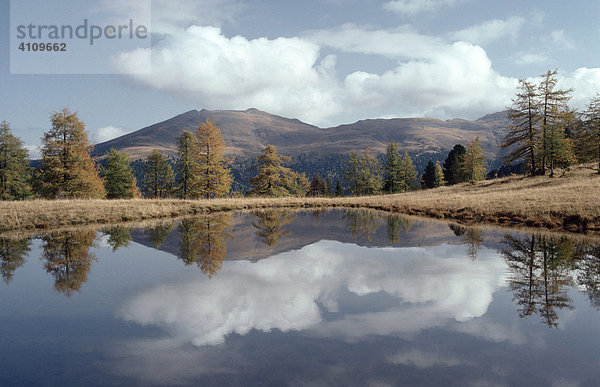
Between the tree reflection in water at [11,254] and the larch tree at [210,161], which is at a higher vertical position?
the larch tree at [210,161]

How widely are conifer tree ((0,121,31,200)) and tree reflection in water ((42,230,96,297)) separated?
39.3 meters

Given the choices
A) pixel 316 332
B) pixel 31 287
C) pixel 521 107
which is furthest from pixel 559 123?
pixel 31 287

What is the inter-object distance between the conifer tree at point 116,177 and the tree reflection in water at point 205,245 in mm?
41873

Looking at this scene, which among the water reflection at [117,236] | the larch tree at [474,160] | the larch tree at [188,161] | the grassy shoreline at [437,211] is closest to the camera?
the water reflection at [117,236]

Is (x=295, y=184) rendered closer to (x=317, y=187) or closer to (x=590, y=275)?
(x=317, y=187)

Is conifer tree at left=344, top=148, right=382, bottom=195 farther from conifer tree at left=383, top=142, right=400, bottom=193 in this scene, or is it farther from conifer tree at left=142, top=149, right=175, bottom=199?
conifer tree at left=142, top=149, right=175, bottom=199

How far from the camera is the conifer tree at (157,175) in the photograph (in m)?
62.9

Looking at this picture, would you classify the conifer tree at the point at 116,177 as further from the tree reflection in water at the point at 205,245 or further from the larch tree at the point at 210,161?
the tree reflection in water at the point at 205,245

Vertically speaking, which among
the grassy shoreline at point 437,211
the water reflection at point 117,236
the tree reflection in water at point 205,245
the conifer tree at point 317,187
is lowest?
the tree reflection in water at point 205,245

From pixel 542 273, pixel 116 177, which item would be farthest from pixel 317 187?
pixel 542 273

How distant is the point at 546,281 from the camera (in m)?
9.23

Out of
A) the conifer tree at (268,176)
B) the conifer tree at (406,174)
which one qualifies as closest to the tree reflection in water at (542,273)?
the conifer tree at (268,176)

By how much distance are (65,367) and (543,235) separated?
19345 millimetres

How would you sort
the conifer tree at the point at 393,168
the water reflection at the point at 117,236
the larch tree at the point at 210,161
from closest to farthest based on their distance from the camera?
the water reflection at the point at 117,236 → the larch tree at the point at 210,161 → the conifer tree at the point at 393,168
